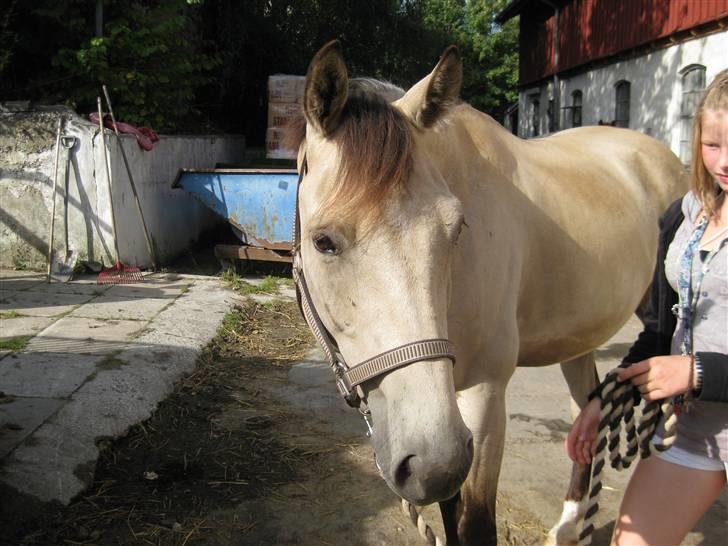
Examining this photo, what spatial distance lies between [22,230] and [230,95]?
626 centimetres

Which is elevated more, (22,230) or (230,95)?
(230,95)

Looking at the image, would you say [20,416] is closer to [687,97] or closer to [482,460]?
[482,460]

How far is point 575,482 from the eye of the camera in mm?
2725

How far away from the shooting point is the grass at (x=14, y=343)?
13.5 ft

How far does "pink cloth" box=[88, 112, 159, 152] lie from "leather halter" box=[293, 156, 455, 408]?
19.0ft

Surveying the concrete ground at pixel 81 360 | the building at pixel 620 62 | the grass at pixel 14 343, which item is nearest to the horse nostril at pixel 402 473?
the concrete ground at pixel 81 360

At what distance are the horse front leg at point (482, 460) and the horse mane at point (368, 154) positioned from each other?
88 cm

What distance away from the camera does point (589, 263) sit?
247 centimetres

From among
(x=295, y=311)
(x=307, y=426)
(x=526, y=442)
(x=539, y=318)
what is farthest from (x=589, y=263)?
(x=295, y=311)

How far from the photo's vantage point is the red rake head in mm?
6211

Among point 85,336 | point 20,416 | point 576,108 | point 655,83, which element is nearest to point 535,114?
point 576,108

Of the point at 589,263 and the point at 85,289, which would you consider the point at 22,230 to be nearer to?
the point at 85,289

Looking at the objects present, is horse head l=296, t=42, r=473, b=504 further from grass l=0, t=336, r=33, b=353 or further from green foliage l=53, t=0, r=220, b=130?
green foliage l=53, t=0, r=220, b=130

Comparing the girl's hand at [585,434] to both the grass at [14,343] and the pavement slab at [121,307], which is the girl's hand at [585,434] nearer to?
the grass at [14,343]
